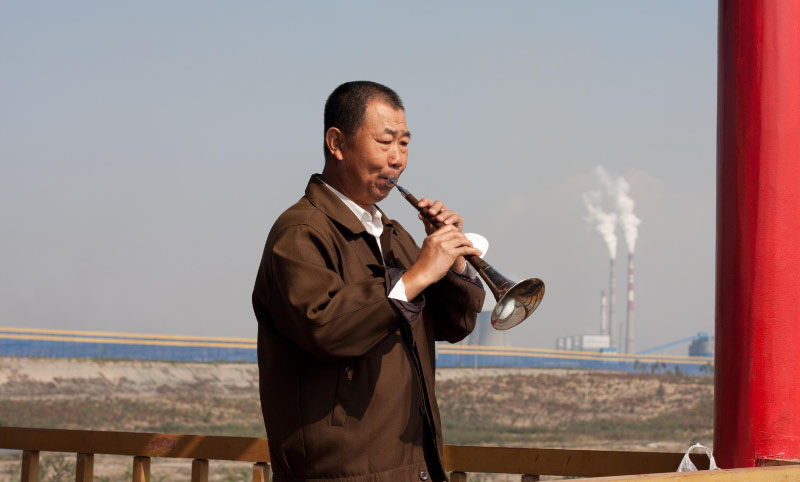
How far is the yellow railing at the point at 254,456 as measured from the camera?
3.14 m

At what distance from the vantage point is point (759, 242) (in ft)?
9.77

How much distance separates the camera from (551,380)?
4234 cm

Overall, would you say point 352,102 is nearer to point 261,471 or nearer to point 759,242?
point 759,242

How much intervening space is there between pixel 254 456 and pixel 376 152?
1.48m

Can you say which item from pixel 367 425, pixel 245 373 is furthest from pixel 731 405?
pixel 245 373

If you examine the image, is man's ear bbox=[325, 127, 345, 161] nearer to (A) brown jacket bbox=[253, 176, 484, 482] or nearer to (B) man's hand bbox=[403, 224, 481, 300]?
(A) brown jacket bbox=[253, 176, 484, 482]

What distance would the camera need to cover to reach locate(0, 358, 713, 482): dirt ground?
29.3 meters

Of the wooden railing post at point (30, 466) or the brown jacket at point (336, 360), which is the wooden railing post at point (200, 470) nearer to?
the wooden railing post at point (30, 466)

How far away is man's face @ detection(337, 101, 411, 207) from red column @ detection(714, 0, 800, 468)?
110cm

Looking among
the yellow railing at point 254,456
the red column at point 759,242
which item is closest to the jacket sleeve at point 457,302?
the yellow railing at point 254,456

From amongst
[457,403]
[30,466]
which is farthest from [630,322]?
[30,466]

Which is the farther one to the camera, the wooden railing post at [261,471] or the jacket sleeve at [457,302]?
the wooden railing post at [261,471]

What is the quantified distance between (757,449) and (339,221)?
55.8 inches

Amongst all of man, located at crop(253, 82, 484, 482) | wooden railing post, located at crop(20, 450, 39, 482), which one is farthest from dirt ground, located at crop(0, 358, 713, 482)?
man, located at crop(253, 82, 484, 482)
